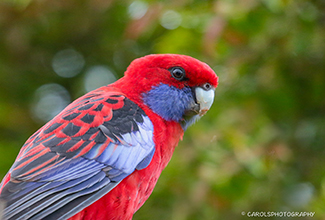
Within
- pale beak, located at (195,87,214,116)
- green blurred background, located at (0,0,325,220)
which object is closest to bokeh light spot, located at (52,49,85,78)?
green blurred background, located at (0,0,325,220)

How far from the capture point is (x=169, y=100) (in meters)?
2.74

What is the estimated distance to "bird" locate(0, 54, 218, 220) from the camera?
209 cm

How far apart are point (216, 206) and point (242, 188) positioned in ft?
1.07

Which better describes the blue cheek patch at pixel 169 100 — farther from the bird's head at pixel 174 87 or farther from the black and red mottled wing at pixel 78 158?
the black and red mottled wing at pixel 78 158

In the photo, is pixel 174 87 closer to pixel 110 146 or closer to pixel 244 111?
pixel 110 146

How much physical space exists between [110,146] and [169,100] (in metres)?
0.58

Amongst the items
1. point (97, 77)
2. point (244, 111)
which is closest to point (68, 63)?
point (97, 77)

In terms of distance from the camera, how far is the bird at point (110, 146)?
2.09 metres

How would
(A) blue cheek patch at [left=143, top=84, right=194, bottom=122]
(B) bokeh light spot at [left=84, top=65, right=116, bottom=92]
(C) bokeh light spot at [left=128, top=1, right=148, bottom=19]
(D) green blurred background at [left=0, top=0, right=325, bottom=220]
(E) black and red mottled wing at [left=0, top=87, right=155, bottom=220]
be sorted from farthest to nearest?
(B) bokeh light spot at [left=84, top=65, right=116, bottom=92] < (C) bokeh light spot at [left=128, top=1, right=148, bottom=19] < (D) green blurred background at [left=0, top=0, right=325, bottom=220] < (A) blue cheek patch at [left=143, top=84, right=194, bottom=122] < (E) black and red mottled wing at [left=0, top=87, right=155, bottom=220]

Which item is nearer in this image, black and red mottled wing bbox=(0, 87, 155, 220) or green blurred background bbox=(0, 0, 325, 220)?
black and red mottled wing bbox=(0, 87, 155, 220)

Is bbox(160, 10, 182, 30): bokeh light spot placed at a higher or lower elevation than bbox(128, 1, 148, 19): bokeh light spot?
lower

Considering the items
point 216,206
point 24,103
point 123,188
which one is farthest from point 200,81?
point 24,103

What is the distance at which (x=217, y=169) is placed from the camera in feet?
12.3

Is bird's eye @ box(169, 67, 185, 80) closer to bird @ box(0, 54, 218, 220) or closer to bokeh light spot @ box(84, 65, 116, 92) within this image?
bird @ box(0, 54, 218, 220)
